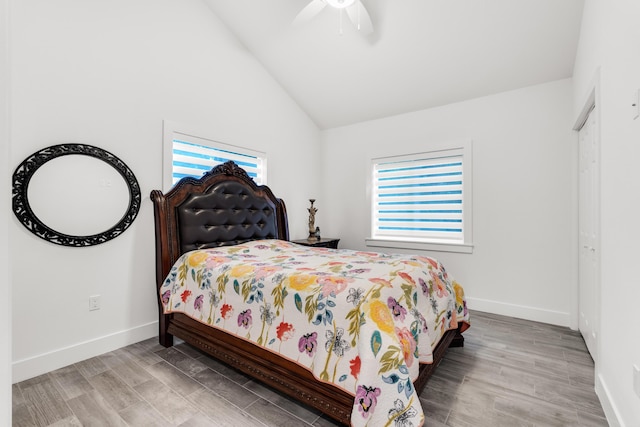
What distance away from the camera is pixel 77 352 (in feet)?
7.83

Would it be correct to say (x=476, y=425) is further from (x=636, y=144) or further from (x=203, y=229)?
(x=203, y=229)

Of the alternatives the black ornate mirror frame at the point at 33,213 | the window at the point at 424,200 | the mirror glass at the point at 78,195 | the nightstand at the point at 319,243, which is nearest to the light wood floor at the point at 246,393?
the black ornate mirror frame at the point at 33,213

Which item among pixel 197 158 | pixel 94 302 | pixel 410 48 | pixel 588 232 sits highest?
pixel 410 48

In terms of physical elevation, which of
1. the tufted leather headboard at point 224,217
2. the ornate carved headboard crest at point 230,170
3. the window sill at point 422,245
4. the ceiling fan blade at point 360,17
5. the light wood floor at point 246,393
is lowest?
the light wood floor at point 246,393

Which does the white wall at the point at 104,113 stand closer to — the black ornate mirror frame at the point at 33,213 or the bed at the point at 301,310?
the black ornate mirror frame at the point at 33,213

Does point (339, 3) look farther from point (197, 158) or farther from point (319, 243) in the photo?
point (319, 243)

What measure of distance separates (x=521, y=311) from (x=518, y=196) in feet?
4.08

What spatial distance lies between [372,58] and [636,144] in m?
2.65

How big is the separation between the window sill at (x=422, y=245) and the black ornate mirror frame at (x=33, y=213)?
2936 millimetres

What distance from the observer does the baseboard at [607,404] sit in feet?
5.20

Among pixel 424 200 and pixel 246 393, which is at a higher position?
pixel 424 200

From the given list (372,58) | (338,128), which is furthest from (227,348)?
(338,128)

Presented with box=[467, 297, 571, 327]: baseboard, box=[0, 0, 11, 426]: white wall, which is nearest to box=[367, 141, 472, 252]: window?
box=[467, 297, 571, 327]: baseboard

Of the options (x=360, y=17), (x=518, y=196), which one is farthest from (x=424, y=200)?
(x=360, y=17)
